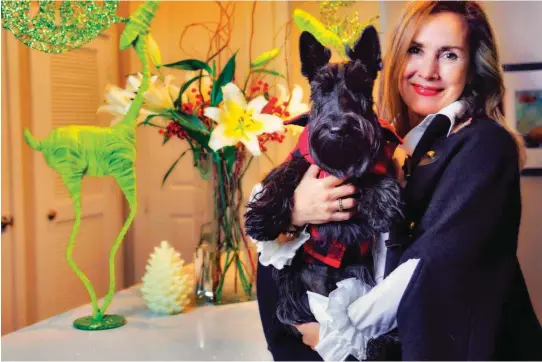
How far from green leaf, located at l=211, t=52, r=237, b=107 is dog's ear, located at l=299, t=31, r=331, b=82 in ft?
2.61

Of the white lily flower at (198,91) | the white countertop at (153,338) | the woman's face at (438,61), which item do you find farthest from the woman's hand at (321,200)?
the white lily flower at (198,91)

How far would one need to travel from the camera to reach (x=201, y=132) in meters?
1.76

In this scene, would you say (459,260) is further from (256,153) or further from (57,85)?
(57,85)

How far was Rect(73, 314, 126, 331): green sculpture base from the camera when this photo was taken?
64.4 inches

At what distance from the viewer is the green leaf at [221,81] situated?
5.67 feet

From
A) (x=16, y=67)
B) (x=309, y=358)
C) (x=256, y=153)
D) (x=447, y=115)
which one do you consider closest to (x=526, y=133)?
(x=447, y=115)

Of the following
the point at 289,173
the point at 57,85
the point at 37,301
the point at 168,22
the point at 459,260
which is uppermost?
the point at 168,22

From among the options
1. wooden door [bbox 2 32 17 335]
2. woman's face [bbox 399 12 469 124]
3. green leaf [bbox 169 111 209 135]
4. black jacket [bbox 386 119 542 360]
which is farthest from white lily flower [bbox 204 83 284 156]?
wooden door [bbox 2 32 17 335]

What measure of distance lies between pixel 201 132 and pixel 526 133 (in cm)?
Answer: 84

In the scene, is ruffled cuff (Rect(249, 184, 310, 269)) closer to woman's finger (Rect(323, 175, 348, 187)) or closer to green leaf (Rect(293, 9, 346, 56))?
woman's finger (Rect(323, 175, 348, 187))

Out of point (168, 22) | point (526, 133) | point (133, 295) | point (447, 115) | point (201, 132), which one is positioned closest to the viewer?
point (447, 115)

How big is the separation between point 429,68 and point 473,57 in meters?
0.09

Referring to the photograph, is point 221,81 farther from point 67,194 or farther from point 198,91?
point 67,194

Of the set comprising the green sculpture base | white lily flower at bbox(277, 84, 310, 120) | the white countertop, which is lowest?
the white countertop
